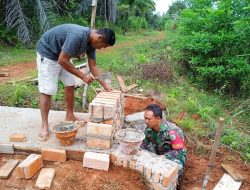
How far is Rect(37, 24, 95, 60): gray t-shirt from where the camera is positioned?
344cm

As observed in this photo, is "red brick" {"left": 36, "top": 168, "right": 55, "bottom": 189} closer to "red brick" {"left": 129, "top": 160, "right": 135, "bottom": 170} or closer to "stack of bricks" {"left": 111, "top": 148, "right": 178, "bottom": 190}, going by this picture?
"stack of bricks" {"left": 111, "top": 148, "right": 178, "bottom": 190}

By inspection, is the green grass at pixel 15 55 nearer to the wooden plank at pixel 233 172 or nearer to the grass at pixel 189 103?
the grass at pixel 189 103

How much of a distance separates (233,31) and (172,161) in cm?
511

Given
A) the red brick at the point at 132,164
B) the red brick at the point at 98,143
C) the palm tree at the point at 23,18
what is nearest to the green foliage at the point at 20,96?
the red brick at the point at 98,143

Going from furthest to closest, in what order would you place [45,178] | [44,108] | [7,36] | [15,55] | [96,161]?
[7,36] → [15,55] → [44,108] → [96,161] → [45,178]

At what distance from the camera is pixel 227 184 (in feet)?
11.7

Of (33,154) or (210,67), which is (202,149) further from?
(210,67)

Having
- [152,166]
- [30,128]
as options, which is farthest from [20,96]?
[152,166]

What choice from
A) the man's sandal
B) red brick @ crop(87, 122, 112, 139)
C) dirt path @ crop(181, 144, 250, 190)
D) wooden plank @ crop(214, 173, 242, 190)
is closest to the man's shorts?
the man's sandal

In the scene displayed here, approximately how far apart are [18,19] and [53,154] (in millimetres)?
7779

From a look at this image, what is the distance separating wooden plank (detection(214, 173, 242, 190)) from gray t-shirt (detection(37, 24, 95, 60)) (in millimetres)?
2347

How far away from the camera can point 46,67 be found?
379 cm

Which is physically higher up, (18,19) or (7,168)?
(18,19)

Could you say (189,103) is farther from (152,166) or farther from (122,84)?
(152,166)
